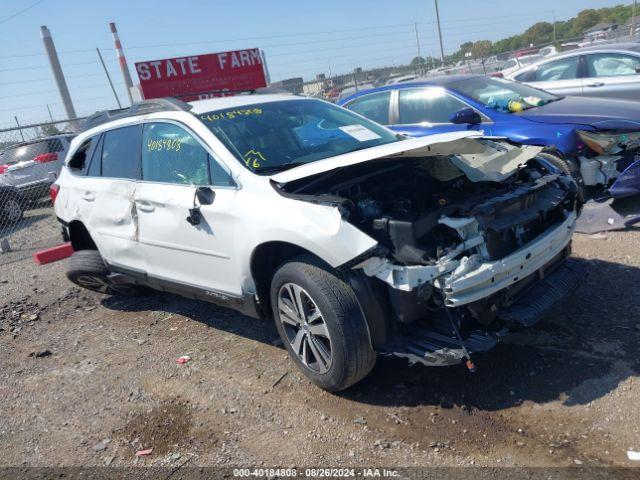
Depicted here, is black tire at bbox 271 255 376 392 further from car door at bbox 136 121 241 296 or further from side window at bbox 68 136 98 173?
side window at bbox 68 136 98 173

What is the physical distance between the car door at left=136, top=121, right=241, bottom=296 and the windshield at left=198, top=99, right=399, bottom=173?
226 millimetres

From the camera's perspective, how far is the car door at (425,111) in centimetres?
672

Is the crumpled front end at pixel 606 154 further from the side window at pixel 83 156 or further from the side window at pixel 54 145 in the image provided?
the side window at pixel 54 145

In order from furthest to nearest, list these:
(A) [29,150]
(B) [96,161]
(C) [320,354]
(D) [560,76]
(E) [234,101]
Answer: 1. (A) [29,150]
2. (D) [560,76]
3. (B) [96,161]
4. (E) [234,101]
5. (C) [320,354]

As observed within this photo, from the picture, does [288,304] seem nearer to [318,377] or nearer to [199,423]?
[318,377]

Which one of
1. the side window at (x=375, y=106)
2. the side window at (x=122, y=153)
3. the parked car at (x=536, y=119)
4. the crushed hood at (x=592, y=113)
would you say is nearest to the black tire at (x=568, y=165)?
the parked car at (x=536, y=119)

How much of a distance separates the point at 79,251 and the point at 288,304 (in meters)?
3.09

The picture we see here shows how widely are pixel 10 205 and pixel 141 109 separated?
28.4ft

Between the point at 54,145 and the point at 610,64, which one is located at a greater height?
the point at 54,145

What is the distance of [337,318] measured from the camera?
10.2ft

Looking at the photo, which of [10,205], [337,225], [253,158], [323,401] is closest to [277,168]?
[253,158]

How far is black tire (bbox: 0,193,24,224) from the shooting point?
38.1ft

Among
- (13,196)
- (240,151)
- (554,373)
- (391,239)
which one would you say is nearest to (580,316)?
(554,373)

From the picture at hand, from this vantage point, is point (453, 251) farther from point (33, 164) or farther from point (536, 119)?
point (33, 164)
